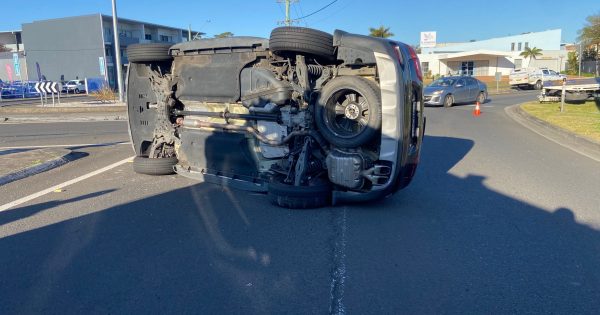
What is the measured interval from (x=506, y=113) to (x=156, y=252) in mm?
17600

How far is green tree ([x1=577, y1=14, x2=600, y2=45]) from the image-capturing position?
184 ft

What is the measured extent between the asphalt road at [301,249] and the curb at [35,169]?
39cm

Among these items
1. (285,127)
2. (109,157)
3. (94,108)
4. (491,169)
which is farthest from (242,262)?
(94,108)

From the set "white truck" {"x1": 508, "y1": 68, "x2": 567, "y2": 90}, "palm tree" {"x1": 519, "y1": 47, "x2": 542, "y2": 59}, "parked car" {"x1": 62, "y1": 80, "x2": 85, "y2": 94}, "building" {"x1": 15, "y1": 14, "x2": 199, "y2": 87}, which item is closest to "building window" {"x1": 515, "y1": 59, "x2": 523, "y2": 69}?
"palm tree" {"x1": 519, "y1": 47, "x2": 542, "y2": 59}

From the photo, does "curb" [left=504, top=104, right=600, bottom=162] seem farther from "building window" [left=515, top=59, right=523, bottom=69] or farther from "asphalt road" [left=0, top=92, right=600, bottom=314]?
"building window" [left=515, top=59, right=523, bottom=69]

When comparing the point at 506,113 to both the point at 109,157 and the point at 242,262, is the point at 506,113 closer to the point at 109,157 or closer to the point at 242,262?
the point at 109,157

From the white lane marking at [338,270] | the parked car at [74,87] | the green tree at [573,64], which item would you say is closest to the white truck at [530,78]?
the green tree at [573,64]

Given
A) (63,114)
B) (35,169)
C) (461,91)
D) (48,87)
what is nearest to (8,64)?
(48,87)

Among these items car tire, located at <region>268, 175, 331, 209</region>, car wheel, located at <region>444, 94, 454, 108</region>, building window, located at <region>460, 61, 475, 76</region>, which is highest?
building window, located at <region>460, 61, 475, 76</region>

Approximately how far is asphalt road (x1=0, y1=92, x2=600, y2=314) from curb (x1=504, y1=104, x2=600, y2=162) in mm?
2746

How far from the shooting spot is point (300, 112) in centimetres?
559

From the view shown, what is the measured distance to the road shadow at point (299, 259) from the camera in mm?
3332

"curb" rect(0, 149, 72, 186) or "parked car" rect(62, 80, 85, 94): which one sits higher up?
"parked car" rect(62, 80, 85, 94)

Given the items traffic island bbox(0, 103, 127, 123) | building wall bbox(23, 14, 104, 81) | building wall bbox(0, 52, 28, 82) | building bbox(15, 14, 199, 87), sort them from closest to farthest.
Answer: traffic island bbox(0, 103, 127, 123)
building bbox(15, 14, 199, 87)
building wall bbox(23, 14, 104, 81)
building wall bbox(0, 52, 28, 82)
